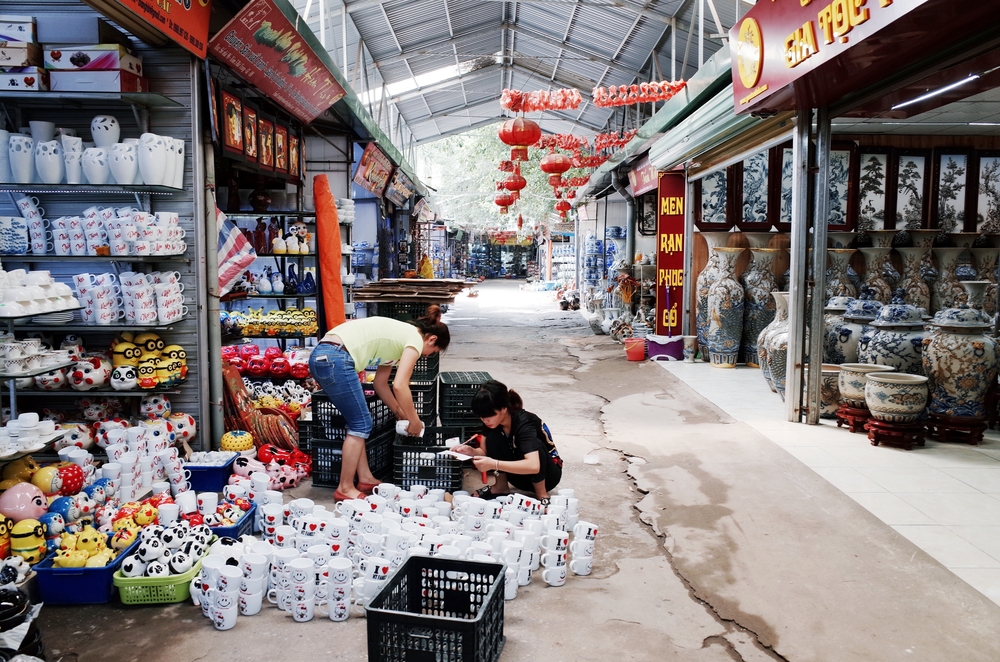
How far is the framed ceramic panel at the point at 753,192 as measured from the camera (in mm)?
9625

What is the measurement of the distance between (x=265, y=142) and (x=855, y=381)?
Result: 4.94 meters

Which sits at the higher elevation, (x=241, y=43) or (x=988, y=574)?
(x=241, y=43)

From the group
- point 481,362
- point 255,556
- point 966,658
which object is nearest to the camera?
point 966,658

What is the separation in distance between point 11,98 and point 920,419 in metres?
6.24

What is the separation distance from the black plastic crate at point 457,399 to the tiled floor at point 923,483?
2.24 m

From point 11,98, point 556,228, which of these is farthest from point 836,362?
point 556,228

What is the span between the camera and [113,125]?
4.38 meters

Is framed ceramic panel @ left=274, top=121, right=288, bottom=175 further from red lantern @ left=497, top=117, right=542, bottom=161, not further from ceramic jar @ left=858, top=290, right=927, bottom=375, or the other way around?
ceramic jar @ left=858, top=290, right=927, bottom=375

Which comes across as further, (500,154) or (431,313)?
(500,154)

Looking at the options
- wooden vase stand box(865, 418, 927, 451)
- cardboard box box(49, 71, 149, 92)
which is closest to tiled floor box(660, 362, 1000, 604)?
wooden vase stand box(865, 418, 927, 451)

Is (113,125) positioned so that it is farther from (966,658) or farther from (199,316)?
(966,658)

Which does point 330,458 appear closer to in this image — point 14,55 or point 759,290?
point 14,55

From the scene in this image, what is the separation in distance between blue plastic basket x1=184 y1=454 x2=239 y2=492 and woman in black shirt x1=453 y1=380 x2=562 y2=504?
137cm

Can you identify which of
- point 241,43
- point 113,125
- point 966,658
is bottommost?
point 966,658
